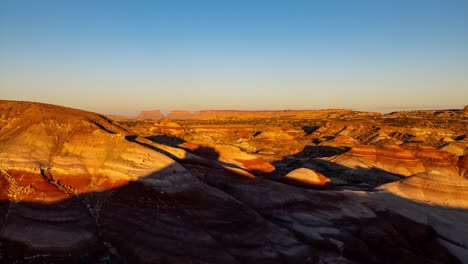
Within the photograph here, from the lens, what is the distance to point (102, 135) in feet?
65.8

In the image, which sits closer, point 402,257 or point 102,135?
point 402,257

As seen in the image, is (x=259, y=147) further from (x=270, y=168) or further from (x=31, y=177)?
(x=31, y=177)

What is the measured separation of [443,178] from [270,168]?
13.1 metres

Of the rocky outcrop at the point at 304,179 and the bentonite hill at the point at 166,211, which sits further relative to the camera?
the rocky outcrop at the point at 304,179

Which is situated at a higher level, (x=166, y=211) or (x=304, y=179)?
(x=166, y=211)

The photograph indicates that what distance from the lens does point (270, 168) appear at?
34.7m

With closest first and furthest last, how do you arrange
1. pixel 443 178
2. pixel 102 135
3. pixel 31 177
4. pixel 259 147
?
pixel 31 177 < pixel 102 135 < pixel 443 178 < pixel 259 147

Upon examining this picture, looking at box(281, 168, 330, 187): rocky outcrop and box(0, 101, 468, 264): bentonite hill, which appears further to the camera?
box(281, 168, 330, 187): rocky outcrop

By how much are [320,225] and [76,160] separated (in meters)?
11.5

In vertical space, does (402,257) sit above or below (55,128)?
below

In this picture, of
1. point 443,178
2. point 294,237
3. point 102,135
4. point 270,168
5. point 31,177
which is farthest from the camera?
point 270,168

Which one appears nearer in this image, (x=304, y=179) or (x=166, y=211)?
(x=166, y=211)

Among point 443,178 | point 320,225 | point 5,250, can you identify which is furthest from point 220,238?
point 443,178

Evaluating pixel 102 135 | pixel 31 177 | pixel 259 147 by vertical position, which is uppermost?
pixel 102 135
